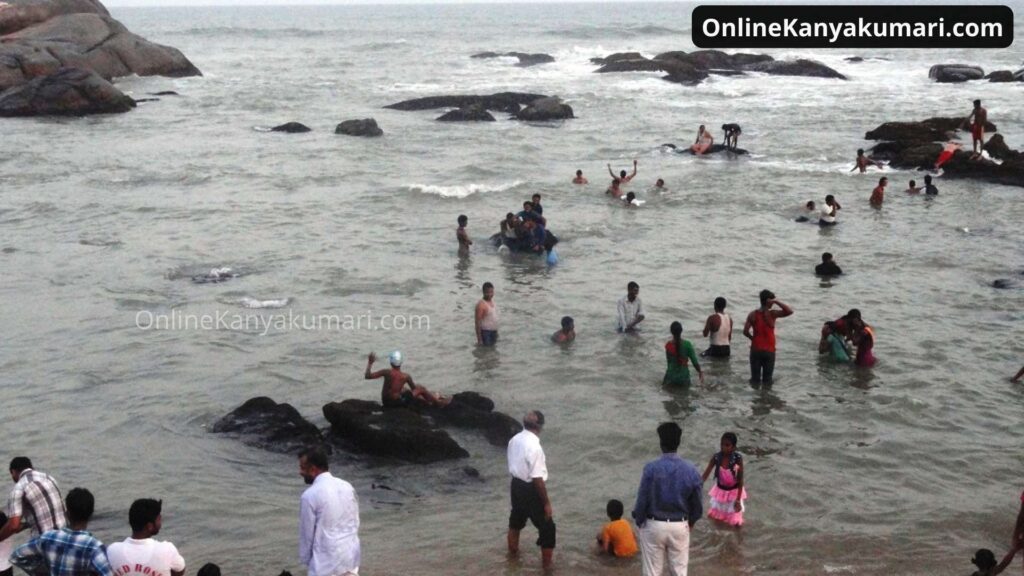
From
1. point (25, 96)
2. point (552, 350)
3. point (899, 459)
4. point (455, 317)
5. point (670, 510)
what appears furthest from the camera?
point (25, 96)

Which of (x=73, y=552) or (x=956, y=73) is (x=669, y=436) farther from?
(x=956, y=73)

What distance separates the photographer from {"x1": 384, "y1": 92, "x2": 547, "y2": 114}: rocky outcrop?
4719 centimetres

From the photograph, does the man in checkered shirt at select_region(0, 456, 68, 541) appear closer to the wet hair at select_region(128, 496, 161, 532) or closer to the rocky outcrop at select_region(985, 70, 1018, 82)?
the wet hair at select_region(128, 496, 161, 532)

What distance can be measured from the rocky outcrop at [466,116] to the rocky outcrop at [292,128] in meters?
5.74

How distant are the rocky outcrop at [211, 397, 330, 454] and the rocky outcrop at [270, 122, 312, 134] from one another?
28026 mm

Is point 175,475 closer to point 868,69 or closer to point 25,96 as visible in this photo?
point 25,96

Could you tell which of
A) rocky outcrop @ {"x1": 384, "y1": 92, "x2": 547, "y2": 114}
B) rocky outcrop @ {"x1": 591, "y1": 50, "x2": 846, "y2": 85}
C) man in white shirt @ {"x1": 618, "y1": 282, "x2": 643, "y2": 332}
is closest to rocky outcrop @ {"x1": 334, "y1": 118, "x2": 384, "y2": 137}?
rocky outcrop @ {"x1": 384, "y1": 92, "x2": 547, "y2": 114}

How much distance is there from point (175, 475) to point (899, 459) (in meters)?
8.32

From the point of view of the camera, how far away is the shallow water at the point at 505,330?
11086 mm

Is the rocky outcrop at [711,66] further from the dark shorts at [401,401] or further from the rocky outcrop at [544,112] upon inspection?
the dark shorts at [401,401]

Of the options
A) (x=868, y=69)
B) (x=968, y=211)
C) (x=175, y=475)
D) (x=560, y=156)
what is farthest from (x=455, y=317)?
(x=868, y=69)

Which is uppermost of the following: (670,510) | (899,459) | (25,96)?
(25,96)

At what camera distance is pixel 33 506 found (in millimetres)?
8180

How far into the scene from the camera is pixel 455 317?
18359 mm
